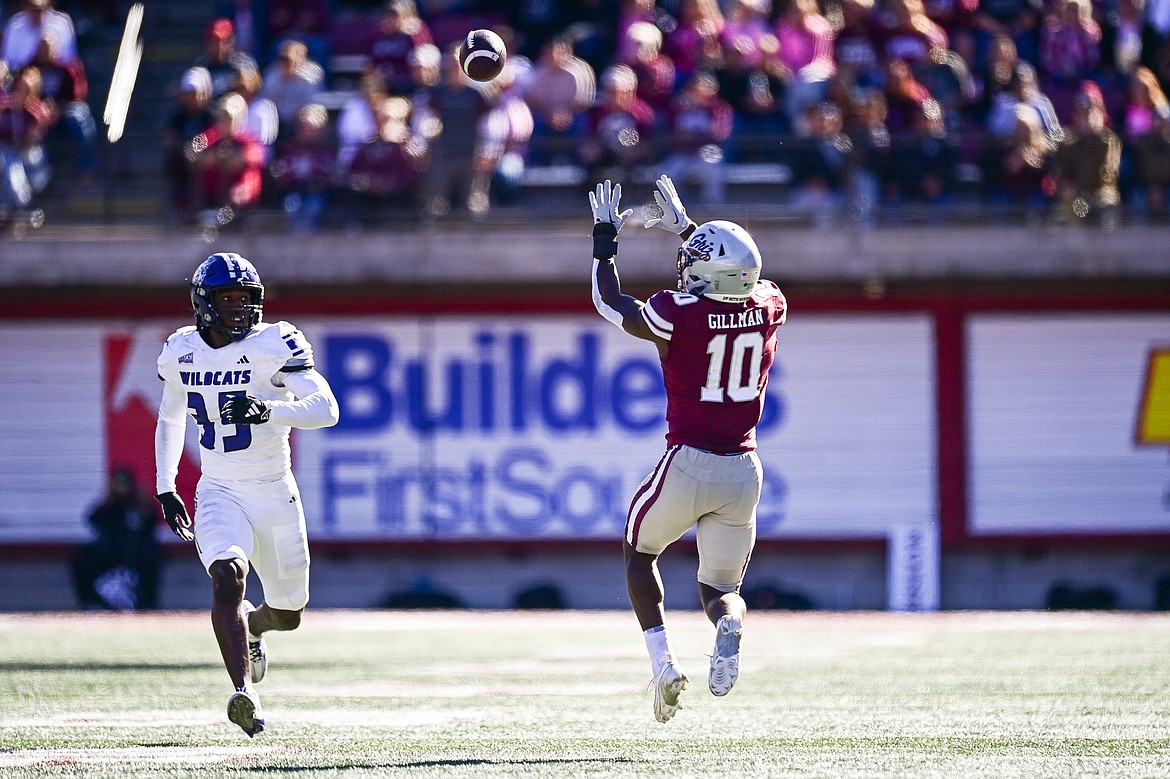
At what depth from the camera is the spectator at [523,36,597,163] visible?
48.1 feet

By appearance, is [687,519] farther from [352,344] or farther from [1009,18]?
[1009,18]

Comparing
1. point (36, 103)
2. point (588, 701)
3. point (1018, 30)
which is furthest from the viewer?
point (1018, 30)

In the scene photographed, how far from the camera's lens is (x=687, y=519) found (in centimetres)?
679

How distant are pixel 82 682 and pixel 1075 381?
30.2ft

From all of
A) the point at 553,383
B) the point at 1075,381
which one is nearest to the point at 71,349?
the point at 553,383

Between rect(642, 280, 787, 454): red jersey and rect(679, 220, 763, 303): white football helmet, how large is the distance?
0.16 feet

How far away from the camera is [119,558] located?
47.0ft

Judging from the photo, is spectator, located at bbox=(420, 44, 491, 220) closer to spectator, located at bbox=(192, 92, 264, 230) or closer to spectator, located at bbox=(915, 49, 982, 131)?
spectator, located at bbox=(192, 92, 264, 230)

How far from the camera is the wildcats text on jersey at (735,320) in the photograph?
6734mm

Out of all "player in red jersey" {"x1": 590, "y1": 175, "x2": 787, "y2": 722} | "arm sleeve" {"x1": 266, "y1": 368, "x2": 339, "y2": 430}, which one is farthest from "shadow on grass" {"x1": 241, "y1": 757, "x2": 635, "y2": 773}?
"arm sleeve" {"x1": 266, "y1": 368, "x2": 339, "y2": 430}

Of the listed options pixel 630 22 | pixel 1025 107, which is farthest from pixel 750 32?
pixel 1025 107

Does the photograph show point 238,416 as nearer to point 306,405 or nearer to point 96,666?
point 306,405

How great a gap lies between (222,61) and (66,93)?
1.35 m

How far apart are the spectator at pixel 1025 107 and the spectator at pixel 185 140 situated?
637cm
